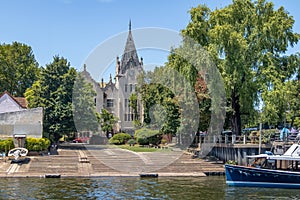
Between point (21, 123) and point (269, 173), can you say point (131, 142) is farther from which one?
point (269, 173)

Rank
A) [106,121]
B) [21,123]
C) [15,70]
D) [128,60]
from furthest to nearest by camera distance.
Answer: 1. [128,60]
2. [15,70]
3. [106,121]
4. [21,123]

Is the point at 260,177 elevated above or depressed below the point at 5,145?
below

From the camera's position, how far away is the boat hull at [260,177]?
98.9ft

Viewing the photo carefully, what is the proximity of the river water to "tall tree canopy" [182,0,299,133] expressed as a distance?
10929 millimetres

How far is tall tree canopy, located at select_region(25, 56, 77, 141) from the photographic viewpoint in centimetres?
5281

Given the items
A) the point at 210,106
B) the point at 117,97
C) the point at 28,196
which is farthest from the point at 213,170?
the point at 117,97

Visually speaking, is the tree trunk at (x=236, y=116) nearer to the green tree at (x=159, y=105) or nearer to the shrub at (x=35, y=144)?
the green tree at (x=159, y=105)

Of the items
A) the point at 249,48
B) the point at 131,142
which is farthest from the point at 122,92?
the point at 249,48

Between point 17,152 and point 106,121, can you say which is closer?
point 17,152

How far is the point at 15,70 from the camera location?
81.4m

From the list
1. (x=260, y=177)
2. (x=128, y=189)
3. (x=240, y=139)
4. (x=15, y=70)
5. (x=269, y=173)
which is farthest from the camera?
(x=15, y=70)

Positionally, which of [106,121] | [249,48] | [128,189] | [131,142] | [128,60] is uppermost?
[128,60]

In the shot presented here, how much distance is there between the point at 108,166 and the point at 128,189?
10.9 meters

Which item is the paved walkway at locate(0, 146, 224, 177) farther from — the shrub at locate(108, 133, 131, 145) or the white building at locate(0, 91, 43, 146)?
the shrub at locate(108, 133, 131, 145)
